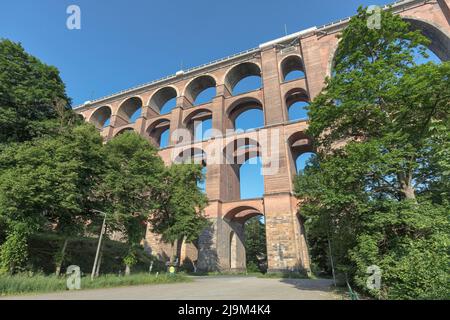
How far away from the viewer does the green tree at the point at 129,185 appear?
1844cm

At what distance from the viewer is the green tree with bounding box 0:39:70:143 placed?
18875mm

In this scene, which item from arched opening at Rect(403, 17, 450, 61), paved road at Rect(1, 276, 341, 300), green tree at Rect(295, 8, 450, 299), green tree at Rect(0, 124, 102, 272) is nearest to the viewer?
green tree at Rect(295, 8, 450, 299)

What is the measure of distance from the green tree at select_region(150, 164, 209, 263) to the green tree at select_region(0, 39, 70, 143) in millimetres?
10999

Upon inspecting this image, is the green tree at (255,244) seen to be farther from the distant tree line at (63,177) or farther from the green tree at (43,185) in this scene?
the green tree at (43,185)

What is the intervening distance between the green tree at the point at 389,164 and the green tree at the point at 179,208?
13910mm

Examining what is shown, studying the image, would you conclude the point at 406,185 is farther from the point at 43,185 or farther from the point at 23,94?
the point at 23,94

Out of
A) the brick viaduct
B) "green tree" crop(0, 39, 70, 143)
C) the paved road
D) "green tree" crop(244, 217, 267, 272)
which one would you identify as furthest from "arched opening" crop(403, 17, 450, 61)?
"green tree" crop(244, 217, 267, 272)

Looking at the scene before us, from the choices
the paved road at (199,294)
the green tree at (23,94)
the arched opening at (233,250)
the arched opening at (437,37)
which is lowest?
the paved road at (199,294)

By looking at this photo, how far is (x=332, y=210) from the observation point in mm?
11750

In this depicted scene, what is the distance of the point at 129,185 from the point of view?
19.0 metres

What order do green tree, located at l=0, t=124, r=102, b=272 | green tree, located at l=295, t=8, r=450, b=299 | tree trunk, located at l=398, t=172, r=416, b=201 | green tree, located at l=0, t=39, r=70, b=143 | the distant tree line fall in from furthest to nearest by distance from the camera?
green tree, located at l=0, t=39, r=70, b=143, the distant tree line, green tree, located at l=0, t=124, r=102, b=272, tree trunk, located at l=398, t=172, r=416, b=201, green tree, located at l=295, t=8, r=450, b=299

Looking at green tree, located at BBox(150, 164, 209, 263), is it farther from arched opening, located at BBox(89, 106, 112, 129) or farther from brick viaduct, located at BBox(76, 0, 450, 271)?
arched opening, located at BBox(89, 106, 112, 129)

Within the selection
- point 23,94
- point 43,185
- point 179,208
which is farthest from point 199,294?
point 23,94

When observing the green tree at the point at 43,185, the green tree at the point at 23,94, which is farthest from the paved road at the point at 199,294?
the green tree at the point at 23,94
